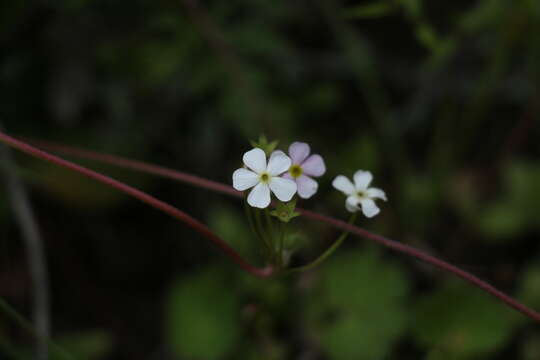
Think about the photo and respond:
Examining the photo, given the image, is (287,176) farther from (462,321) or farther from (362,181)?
(462,321)

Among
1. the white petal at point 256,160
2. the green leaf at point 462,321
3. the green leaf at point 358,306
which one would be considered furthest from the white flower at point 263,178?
the green leaf at point 462,321

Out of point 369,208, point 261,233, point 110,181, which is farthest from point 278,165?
point 110,181

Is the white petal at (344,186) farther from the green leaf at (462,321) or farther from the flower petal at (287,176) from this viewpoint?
the green leaf at (462,321)

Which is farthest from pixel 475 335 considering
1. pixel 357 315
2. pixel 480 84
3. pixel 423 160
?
pixel 480 84

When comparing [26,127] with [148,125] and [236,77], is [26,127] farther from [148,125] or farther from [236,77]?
[236,77]

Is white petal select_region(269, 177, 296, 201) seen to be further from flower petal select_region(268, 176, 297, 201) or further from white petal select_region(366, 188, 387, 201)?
white petal select_region(366, 188, 387, 201)

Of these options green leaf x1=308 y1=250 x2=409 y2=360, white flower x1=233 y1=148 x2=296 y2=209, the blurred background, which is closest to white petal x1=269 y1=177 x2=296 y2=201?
white flower x1=233 y1=148 x2=296 y2=209
